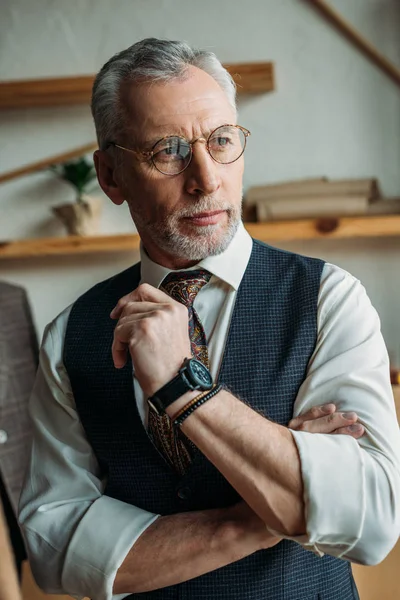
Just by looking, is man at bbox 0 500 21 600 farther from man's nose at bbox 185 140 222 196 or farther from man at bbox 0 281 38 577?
man at bbox 0 281 38 577

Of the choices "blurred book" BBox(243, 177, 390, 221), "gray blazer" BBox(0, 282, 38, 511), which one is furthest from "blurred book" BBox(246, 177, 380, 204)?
"gray blazer" BBox(0, 282, 38, 511)

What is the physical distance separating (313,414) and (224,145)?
19.4 inches

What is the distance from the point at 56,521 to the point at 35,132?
5.51 ft

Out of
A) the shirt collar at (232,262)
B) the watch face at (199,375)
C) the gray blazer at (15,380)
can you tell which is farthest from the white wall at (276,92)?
the watch face at (199,375)

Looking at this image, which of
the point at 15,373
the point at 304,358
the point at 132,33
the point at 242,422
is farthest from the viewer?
the point at 132,33

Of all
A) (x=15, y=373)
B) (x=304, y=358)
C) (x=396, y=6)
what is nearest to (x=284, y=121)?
(x=396, y=6)

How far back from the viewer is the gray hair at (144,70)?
51.9 inches

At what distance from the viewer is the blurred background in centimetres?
245

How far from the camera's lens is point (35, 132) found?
2613 millimetres

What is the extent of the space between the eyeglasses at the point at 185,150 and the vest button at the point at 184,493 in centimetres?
54

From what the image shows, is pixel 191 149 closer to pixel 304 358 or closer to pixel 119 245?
pixel 304 358

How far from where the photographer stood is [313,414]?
1.16 m

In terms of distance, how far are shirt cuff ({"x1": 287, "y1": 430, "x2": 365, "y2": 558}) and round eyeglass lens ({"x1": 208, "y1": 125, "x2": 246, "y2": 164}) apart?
506 millimetres

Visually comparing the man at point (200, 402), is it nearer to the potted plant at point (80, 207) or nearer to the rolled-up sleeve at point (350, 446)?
the rolled-up sleeve at point (350, 446)
